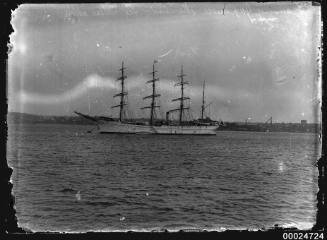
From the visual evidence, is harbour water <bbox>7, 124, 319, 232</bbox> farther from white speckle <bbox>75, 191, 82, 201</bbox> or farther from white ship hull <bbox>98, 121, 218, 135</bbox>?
white ship hull <bbox>98, 121, 218, 135</bbox>

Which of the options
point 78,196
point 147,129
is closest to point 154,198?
point 78,196

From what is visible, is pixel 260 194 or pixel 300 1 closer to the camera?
pixel 300 1

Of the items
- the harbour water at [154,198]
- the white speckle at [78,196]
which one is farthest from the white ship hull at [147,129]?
the white speckle at [78,196]

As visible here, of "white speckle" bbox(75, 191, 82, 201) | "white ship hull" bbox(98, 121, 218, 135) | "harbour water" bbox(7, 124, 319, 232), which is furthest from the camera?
"white ship hull" bbox(98, 121, 218, 135)

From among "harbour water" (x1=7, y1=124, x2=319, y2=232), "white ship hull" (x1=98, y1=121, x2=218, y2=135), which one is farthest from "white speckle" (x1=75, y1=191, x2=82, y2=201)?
"white ship hull" (x1=98, y1=121, x2=218, y2=135)

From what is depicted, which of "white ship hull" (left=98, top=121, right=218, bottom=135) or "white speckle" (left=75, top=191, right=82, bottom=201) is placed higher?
"white ship hull" (left=98, top=121, right=218, bottom=135)

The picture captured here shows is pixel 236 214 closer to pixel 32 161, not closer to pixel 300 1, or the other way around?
pixel 300 1

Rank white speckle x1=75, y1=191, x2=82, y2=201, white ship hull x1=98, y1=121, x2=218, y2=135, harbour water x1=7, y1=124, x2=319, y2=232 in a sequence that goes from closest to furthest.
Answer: harbour water x1=7, y1=124, x2=319, y2=232, white speckle x1=75, y1=191, x2=82, y2=201, white ship hull x1=98, y1=121, x2=218, y2=135

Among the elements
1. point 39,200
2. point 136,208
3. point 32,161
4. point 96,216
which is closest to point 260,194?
point 136,208
